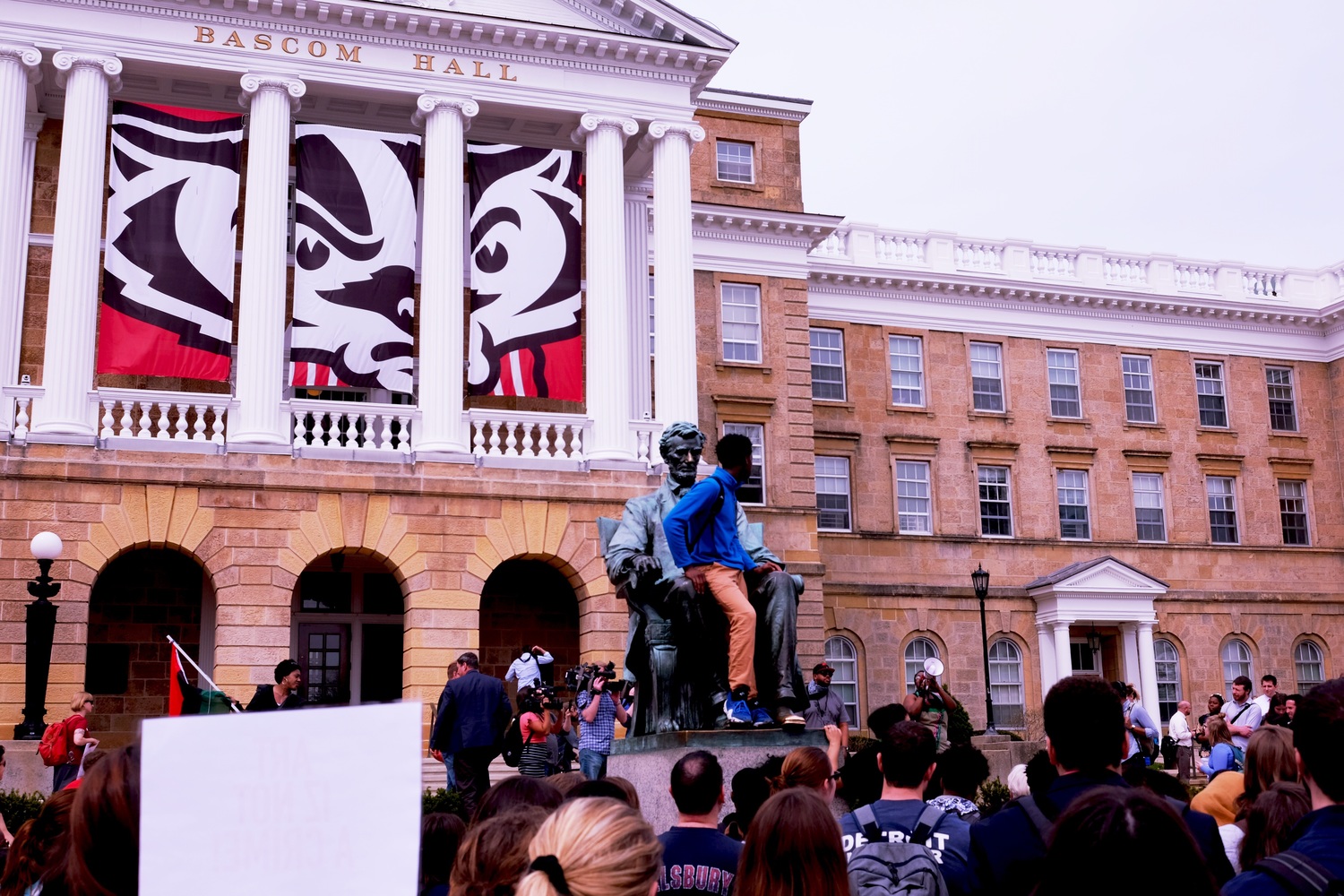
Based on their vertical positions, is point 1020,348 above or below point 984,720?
above

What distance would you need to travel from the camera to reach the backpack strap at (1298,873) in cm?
352

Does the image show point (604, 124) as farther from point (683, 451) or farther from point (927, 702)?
point (683, 451)

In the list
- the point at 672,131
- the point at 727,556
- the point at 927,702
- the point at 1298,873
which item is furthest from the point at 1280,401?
the point at 1298,873

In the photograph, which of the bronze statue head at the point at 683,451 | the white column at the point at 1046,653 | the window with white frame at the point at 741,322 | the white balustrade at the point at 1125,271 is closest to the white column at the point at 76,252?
the window with white frame at the point at 741,322

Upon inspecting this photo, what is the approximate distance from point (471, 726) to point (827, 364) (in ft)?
80.7

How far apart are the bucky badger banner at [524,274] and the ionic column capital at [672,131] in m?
1.99

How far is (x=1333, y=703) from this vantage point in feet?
13.2

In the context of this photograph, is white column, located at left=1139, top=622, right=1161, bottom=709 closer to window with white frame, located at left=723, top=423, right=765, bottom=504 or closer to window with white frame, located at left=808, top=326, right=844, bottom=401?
window with white frame, located at left=808, top=326, right=844, bottom=401

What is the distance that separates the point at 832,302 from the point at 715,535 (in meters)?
28.8

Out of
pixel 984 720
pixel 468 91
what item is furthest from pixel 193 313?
pixel 984 720

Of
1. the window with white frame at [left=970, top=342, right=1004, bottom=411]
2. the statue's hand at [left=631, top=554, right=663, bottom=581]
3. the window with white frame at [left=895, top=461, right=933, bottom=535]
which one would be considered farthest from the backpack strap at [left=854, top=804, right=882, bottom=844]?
the window with white frame at [left=970, top=342, right=1004, bottom=411]

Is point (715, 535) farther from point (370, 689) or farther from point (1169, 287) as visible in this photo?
point (1169, 287)

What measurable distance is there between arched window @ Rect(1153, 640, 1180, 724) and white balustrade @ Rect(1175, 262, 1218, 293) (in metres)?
10.6

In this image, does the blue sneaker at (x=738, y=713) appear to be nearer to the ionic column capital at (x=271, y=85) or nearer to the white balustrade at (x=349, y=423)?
the white balustrade at (x=349, y=423)
